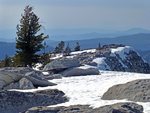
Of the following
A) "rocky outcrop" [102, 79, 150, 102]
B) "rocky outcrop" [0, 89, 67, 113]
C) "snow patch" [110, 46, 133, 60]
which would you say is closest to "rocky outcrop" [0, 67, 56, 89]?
"rocky outcrop" [0, 89, 67, 113]

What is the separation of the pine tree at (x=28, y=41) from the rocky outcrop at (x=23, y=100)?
79.7 feet

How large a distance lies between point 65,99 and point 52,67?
9.74 metres

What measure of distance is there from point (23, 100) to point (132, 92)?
12.6 ft

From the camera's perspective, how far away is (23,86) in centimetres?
1386

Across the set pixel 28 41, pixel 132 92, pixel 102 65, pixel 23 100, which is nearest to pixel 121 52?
pixel 102 65

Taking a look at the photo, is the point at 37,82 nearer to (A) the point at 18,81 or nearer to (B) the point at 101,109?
(A) the point at 18,81

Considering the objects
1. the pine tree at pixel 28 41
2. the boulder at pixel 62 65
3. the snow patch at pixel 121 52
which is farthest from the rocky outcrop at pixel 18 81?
the snow patch at pixel 121 52

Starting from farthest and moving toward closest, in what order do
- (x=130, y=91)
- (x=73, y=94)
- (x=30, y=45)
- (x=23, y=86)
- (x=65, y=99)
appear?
(x=30, y=45) → (x=23, y=86) → (x=73, y=94) → (x=65, y=99) → (x=130, y=91)

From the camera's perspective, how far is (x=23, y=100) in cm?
1052

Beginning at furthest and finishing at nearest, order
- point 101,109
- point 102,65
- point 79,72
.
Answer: point 102,65
point 79,72
point 101,109

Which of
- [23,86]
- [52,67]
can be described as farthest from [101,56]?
[23,86]

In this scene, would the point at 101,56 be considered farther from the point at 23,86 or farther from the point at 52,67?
the point at 23,86

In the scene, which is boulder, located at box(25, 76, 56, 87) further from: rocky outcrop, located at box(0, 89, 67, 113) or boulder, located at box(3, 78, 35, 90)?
rocky outcrop, located at box(0, 89, 67, 113)

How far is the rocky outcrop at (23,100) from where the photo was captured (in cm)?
1014
